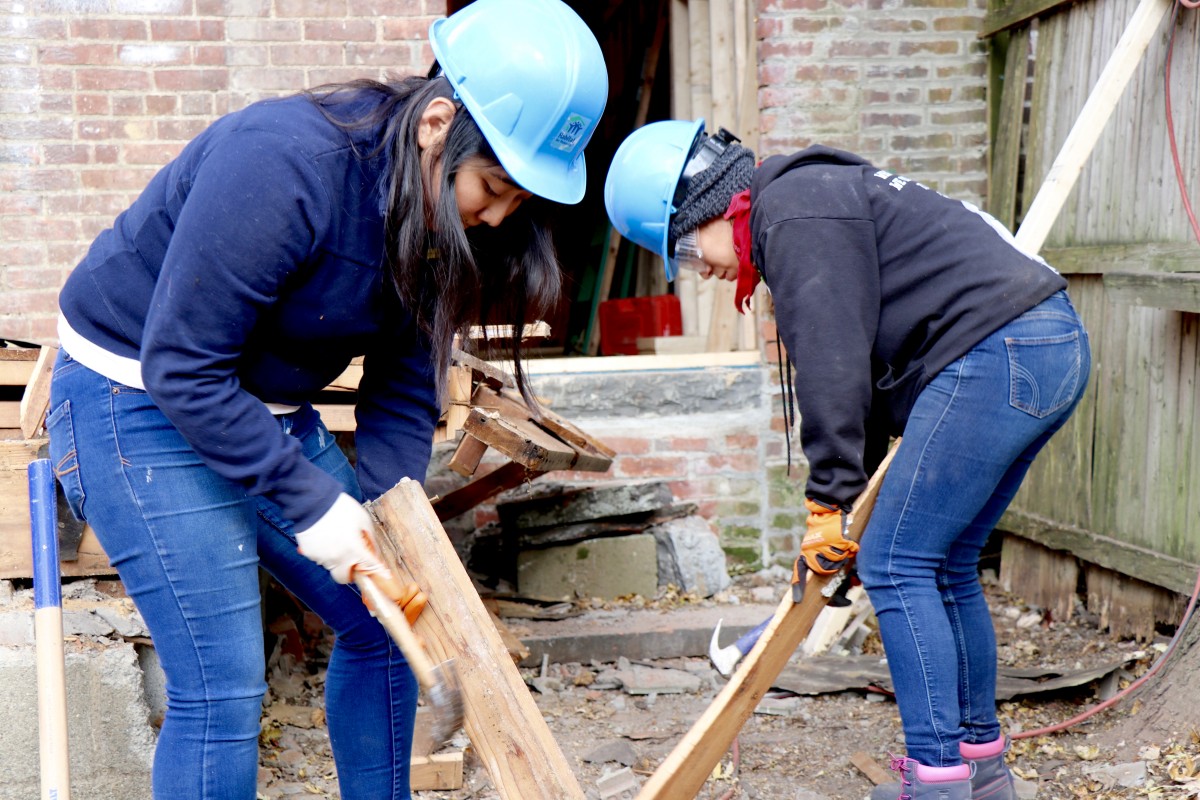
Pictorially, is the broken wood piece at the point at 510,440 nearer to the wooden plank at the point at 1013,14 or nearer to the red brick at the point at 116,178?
the red brick at the point at 116,178

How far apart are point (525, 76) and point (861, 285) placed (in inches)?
36.8

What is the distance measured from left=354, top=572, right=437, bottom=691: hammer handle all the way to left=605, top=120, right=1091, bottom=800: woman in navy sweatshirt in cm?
101

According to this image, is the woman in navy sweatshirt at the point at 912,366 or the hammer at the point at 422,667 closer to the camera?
the hammer at the point at 422,667

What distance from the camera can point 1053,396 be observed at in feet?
7.88

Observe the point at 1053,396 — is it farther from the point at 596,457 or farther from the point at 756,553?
the point at 756,553

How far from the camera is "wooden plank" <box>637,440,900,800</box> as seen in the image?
244cm

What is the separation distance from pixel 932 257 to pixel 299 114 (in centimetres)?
137

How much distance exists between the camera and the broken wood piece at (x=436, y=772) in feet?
9.92

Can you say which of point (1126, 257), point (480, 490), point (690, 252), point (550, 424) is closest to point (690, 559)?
point (480, 490)

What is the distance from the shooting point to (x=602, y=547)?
4.68 meters

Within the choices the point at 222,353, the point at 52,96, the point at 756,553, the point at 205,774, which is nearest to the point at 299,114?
the point at 222,353

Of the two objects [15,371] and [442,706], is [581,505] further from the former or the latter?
[442,706]

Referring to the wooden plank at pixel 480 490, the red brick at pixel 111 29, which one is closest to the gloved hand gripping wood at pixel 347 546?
the wooden plank at pixel 480 490

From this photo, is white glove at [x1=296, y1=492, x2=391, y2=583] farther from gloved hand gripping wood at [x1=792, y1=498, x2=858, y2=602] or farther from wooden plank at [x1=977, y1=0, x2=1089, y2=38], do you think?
wooden plank at [x1=977, y1=0, x2=1089, y2=38]
